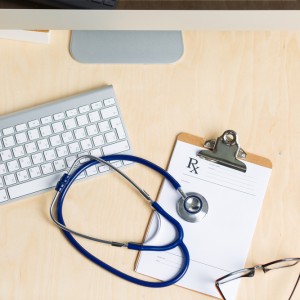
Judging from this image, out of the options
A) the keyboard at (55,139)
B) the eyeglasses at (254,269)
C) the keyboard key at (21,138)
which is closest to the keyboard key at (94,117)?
the keyboard at (55,139)

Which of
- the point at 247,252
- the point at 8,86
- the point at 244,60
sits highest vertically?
the point at 244,60

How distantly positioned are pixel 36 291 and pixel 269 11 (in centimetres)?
49

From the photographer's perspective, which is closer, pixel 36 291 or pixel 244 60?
pixel 36 291

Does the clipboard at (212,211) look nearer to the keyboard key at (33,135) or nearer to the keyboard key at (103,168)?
the keyboard key at (103,168)

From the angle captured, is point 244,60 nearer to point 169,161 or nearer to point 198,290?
point 169,161

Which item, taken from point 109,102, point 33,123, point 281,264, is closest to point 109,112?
point 109,102

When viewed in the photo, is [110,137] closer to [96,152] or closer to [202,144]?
[96,152]

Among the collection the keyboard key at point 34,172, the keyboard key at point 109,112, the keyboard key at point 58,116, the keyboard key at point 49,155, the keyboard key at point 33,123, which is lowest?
the keyboard key at point 34,172

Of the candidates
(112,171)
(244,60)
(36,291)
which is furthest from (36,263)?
(244,60)

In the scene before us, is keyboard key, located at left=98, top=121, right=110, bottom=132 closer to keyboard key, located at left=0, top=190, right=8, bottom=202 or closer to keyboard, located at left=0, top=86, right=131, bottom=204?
keyboard, located at left=0, top=86, right=131, bottom=204

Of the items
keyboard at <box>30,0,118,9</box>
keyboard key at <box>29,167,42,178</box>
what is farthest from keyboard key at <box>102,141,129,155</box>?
keyboard at <box>30,0,118,9</box>

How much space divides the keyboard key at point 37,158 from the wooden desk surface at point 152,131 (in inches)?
2.0

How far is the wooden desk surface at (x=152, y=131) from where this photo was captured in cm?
67

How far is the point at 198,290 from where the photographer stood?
0.67 meters
